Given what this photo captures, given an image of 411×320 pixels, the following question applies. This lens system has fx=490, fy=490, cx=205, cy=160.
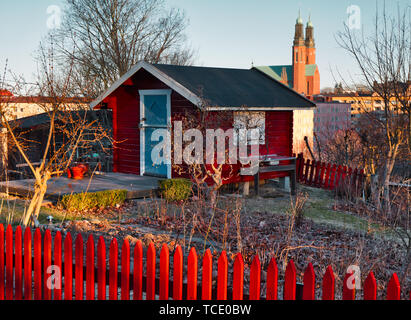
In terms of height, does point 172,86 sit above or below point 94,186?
above

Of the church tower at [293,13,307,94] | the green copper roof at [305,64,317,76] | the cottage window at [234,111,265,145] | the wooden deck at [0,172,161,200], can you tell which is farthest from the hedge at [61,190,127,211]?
the green copper roof at [305,64,317,76]

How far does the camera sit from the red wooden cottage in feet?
47.6

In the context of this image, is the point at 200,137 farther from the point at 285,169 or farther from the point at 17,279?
the point at 17,279

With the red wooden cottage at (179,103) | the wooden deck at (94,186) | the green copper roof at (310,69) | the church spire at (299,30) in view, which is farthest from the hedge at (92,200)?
the church spire at (299,30)

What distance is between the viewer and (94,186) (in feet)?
45.3

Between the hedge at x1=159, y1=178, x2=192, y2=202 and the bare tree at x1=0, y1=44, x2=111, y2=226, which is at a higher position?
the bare tree at x1=0, y1=44, x2=111, y2=226

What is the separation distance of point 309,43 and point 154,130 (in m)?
156

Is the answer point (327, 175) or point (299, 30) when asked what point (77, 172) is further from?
point (299, 30)

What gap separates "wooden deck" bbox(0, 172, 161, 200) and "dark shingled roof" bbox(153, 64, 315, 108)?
3043 millimetres

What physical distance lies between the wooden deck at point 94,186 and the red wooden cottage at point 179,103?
2.83 feet

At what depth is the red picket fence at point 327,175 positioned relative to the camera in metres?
15.6

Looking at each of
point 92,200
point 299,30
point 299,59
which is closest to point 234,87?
point 92,200

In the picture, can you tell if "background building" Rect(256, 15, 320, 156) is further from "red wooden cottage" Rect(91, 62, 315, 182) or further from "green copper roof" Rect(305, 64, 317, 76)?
"red wooden cottage" Rect(91, 62, 315, 182)

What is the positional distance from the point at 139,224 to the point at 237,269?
6102mm
